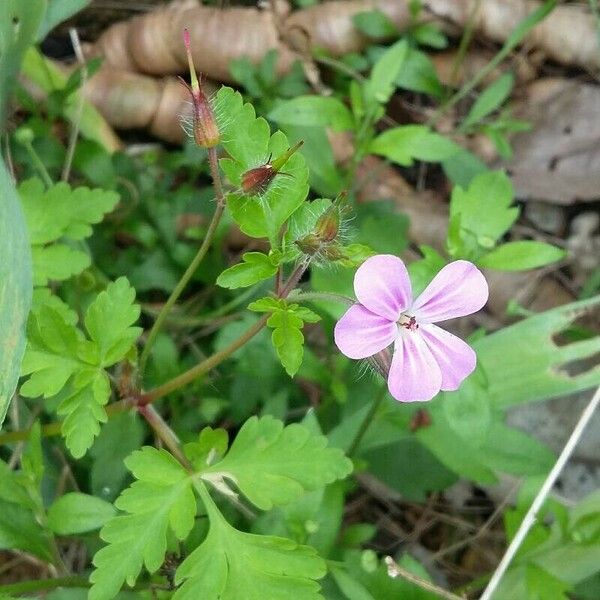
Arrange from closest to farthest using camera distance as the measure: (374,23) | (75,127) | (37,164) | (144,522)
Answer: (144,522) → (37,164) → (75,127) → (374,23)

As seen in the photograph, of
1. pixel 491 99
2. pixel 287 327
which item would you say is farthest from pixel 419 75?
pixel 287 327

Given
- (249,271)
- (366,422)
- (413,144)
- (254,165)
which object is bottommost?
(366,422)

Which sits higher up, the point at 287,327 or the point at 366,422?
the point at 287,327

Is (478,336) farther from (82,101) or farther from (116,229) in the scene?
(82,101)

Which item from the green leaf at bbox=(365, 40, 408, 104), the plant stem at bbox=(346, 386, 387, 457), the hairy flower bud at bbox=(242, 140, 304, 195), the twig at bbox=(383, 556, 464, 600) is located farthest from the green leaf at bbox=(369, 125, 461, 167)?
the twig at bbox=(383, 556, 464, 600)

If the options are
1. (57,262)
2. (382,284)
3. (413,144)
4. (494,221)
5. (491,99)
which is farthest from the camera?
(491,99)

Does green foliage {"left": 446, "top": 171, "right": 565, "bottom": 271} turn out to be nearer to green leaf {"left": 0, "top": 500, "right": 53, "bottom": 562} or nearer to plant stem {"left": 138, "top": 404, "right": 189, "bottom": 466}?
plant stem {"left": 138, "top": 404, "right": 189, "bottom": 466}

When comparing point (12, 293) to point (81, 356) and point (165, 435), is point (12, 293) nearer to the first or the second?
point (81, 356)
